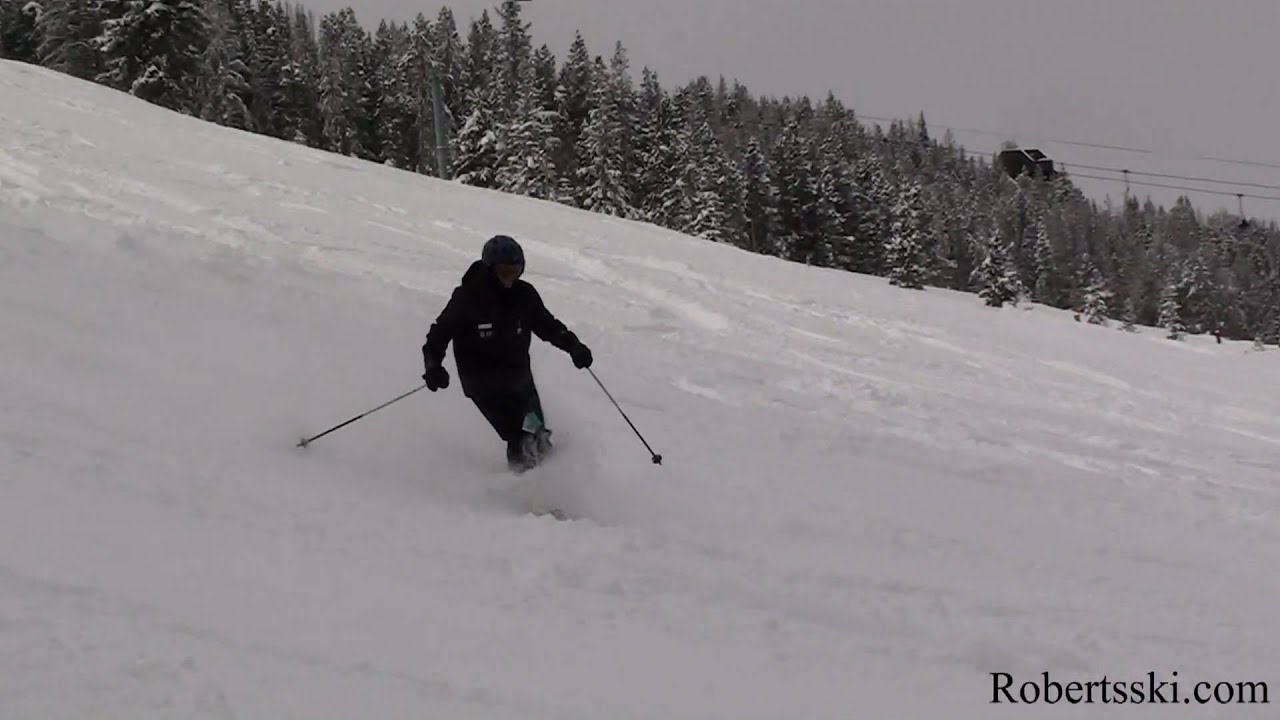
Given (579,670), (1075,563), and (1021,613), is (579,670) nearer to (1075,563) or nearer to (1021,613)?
(1021,613)

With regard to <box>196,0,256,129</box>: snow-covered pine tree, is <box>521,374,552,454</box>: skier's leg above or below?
below

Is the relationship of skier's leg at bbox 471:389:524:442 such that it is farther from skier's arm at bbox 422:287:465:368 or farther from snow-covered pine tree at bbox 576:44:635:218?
snow-covered pine tree at bbox 576:44:635:218

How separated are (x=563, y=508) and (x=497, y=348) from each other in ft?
3.30

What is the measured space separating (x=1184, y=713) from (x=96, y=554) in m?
4.20

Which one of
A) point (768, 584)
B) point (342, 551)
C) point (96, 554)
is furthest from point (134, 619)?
Answer: point (768, 584)

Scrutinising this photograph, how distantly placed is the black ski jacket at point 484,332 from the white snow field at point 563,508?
0.63 metres

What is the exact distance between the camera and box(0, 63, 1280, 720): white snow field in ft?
11.1

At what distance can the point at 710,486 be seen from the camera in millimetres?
6953

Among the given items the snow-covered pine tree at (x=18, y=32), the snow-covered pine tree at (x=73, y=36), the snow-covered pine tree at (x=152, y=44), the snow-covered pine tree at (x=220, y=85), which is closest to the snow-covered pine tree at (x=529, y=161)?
the snow-covered pine tree at (x=220, y=85)

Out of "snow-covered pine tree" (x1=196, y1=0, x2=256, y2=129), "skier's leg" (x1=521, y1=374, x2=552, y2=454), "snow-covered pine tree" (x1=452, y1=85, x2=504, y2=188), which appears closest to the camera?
"skier's leg" (x1=521, y1=374, x2=552, y2=454)

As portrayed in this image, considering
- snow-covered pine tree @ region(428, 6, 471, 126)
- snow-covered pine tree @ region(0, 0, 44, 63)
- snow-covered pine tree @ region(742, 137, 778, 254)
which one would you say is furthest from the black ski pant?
snow-covered pine tree @ region(428, 6, 471, 126)

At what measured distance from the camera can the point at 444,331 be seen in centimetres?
571

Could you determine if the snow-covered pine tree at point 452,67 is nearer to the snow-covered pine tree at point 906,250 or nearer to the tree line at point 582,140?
the tree line at point 582,140

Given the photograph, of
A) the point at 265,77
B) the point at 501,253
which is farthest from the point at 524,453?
the point at 265,77
